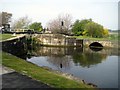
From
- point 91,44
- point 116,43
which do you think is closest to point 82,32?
point 91,44

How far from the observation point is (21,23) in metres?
89.4

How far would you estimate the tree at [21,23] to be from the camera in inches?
3484

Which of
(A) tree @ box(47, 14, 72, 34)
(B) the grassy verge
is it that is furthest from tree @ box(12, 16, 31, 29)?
(B) the grassy verge

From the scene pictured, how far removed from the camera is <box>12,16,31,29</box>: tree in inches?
3484

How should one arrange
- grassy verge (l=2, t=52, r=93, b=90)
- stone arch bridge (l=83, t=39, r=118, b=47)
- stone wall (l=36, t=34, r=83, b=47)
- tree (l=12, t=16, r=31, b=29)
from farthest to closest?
tree (l=12, t=16, r=31, b=29), stone wall (l=36, t=34, r=83, b=47), stone arch bridge (l=83, t=39, r=118, b=47), grassy verge (l=2, t=52, r=93, b=90)

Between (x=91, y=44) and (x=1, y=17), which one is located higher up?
(x=1, y=17)

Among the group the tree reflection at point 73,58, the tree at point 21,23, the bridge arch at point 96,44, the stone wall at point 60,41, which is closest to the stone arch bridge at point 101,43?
the bridge arch at point 96,44

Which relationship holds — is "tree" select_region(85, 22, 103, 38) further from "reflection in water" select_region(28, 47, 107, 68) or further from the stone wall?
"reflection in water" select_region(28, 47, 107, 68)

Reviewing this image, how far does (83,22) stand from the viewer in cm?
7756

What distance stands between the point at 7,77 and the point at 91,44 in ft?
169

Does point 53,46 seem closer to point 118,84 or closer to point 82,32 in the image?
point 82,32

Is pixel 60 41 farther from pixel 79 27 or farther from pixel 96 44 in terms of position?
pixel 79 27

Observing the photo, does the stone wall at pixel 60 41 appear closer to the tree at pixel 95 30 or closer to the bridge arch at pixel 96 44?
the bridge arch at pixel 96 44

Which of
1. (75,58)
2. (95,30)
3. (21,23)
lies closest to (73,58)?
(75,58)
